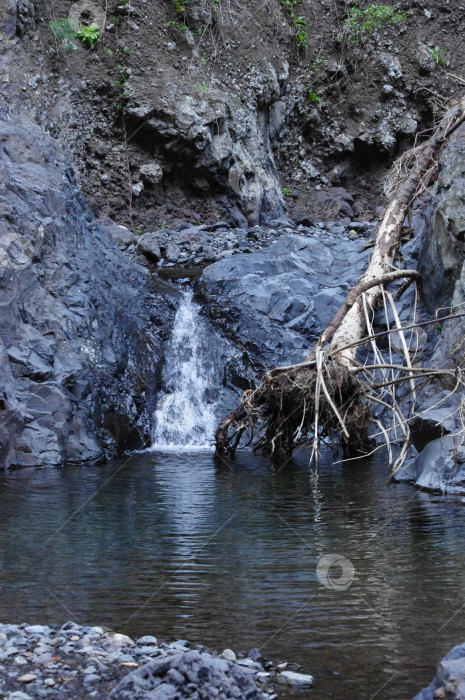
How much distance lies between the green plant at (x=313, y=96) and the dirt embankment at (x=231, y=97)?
4cm

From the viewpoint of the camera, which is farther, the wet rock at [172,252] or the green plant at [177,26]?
the green plant at [177,26]

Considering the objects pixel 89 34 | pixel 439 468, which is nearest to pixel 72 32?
pixel 89 34

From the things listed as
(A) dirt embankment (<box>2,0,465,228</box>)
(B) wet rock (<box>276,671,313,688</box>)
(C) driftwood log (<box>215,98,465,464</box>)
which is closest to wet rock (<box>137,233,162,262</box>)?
(A) dirt embankment (<box>2,0,465,228</box>)

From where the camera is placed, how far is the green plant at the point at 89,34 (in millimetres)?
17750

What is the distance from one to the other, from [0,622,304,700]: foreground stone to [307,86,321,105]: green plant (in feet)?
64.7

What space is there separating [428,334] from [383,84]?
535 inches

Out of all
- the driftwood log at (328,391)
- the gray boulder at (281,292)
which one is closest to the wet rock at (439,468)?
the driftwood log at (328,391)

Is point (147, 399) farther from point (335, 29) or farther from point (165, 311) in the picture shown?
point (335, 29)

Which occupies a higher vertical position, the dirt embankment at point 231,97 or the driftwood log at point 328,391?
the dirt embankment at point 231,97

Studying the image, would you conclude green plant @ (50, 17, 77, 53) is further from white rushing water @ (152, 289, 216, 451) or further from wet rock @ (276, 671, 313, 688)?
wet rock @ (276, 671, 313, 688)

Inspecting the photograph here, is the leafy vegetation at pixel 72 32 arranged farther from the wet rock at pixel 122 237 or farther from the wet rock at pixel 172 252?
the wet rock at pixel 172 252

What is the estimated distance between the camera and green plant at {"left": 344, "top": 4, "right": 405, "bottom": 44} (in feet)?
68.1

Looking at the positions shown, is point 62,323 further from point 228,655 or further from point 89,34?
point 89,34

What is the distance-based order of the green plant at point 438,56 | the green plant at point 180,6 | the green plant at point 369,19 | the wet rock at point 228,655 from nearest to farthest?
the wet rock at point 228,655 < the green plant at point 180,6 < the green plant at point 369,19 < the green plant at point 438,56
